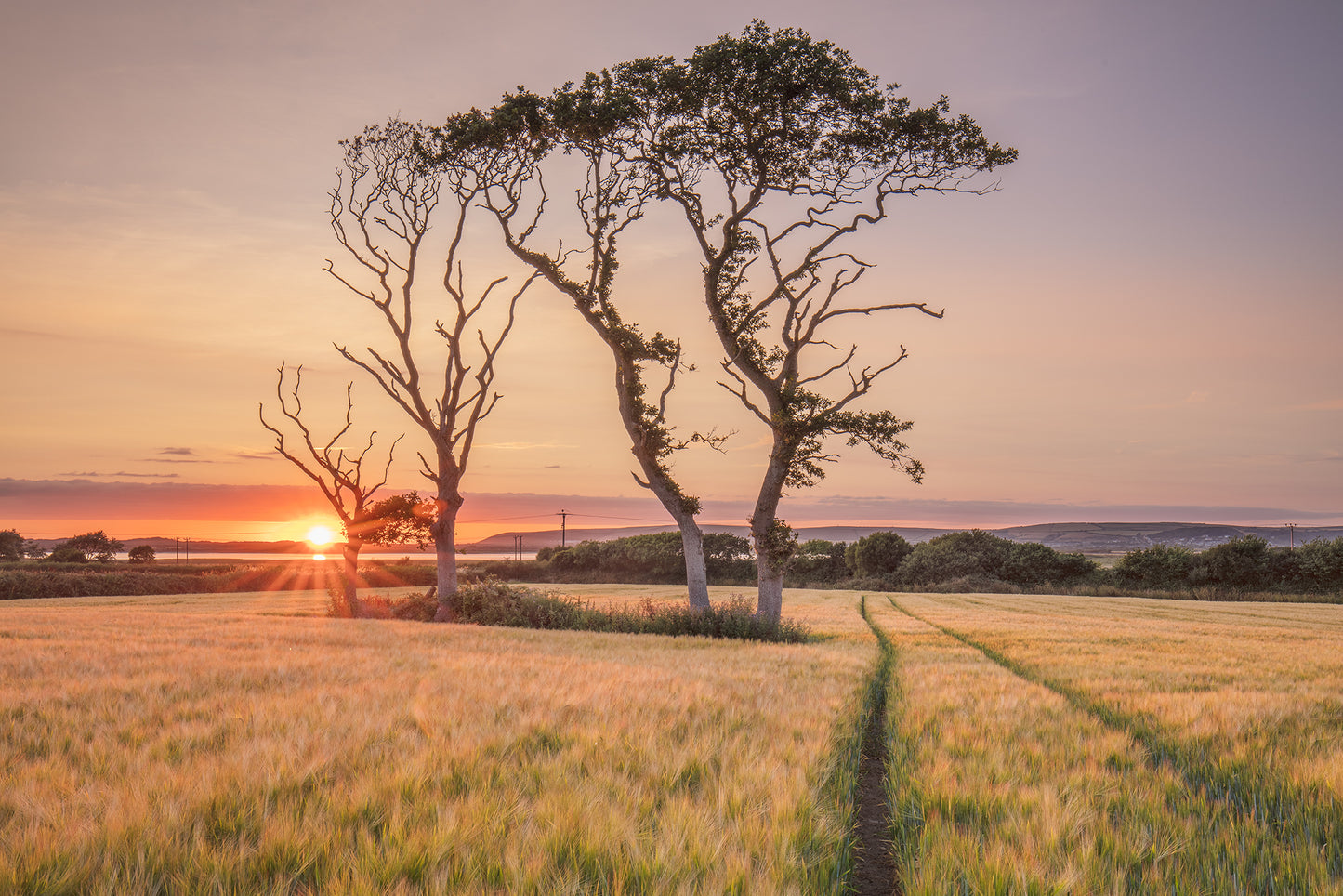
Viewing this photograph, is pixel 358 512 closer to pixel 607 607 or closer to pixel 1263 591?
pixel 607 607

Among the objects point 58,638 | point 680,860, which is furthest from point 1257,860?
point 58,638

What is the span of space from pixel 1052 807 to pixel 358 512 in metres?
25.9

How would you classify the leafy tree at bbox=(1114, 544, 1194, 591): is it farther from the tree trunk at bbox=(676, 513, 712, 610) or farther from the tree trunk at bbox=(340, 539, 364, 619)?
the tree trunk at bbox=(340, 539, 364, 619)

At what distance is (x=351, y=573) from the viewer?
26.9 metres

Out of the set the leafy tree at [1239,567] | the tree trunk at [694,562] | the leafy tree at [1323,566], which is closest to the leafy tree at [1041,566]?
the leafy tree at [1239,567]

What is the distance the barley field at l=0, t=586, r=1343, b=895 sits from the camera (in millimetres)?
3400

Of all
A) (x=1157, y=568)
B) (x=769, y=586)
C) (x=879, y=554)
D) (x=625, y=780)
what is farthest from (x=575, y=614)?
(x=879, y=554)

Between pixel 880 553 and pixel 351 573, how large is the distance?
78637 mm

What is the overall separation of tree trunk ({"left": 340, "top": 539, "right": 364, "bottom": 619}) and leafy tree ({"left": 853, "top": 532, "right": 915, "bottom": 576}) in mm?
76759

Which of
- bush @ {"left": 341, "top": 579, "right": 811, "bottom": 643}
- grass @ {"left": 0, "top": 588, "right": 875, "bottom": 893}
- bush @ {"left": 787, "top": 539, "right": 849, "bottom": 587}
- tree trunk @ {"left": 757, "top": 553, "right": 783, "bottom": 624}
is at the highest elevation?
grass @ {"left": 0, "top": 588, "right": 875, "bottom": 893}

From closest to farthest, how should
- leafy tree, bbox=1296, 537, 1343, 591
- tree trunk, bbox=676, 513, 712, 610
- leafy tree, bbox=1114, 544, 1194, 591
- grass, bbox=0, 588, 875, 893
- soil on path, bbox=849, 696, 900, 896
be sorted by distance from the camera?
grass, bbox=0, 588, 875, 893
soil on path, bbox=849, 696, 900, 896
tree trunk, bbox=676, 513, 712, 610
leafy tree, bbox=1296, 537, 1343, 591
leafy tree, bbox=1114, 544, 1194, 591

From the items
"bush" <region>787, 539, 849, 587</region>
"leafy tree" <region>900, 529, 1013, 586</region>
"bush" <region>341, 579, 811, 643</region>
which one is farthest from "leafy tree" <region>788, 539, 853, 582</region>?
"bush" <region>341, 579, 811, 643</region>

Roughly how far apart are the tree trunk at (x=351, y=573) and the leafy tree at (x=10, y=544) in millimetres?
113537

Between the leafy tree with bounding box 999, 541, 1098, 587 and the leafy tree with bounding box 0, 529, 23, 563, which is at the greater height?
the leafy tree with bounding box 0, 529, 23, 563
